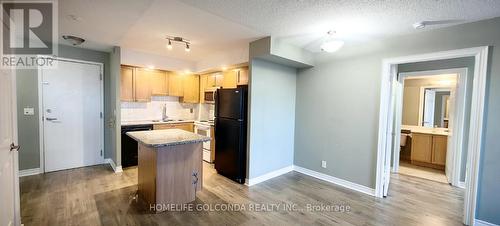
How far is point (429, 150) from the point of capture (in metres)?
4.72

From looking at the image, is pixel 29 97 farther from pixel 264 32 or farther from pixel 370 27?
pixel 370 27

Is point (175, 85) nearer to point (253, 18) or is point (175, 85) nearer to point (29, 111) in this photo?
point (29, 111)

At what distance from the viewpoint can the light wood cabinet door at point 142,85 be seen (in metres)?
4.34

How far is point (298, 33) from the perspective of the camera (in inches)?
117

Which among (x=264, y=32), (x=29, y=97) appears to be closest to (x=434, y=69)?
(x=264, y=32)

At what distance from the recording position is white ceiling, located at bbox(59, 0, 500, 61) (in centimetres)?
209

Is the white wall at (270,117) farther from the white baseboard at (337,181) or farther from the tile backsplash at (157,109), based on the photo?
the tile backsplash at (157,109)

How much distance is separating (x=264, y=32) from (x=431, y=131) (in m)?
4.63

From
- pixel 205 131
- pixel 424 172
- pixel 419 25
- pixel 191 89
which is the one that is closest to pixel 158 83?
pixel 191 89

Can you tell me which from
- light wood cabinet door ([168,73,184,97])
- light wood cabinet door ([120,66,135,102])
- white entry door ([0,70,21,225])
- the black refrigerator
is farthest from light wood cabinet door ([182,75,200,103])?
white entry door ([0,70,21,225])

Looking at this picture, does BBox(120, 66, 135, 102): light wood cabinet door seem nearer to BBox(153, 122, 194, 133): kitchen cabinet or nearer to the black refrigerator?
BBox(153, 122, 194, 133): kitchen cabinet

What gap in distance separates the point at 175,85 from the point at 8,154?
10.9 ft

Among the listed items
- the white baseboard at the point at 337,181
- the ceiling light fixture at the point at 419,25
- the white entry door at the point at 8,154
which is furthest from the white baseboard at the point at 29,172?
the ceiling light fixture at the point at 419,25

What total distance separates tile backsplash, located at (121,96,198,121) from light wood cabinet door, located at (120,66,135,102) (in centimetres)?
43
